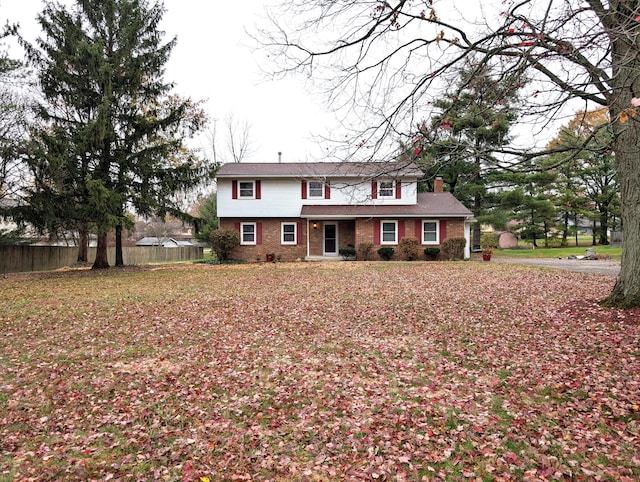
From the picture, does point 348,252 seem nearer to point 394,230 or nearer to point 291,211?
point 394,230

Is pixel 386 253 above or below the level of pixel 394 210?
below

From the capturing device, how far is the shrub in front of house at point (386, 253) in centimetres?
2130

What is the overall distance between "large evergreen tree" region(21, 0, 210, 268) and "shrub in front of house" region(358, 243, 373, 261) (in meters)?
9.04

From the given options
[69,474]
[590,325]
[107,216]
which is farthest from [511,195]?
[69,474]

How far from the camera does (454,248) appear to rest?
2142 centimetres

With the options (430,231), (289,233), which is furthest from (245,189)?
(430,231)

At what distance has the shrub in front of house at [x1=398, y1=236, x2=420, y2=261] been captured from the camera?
840 inches

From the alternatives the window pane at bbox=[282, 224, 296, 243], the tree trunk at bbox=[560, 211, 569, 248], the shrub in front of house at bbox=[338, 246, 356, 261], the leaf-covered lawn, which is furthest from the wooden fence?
the tree trunk at bbox=[560, 211, 569, 248]

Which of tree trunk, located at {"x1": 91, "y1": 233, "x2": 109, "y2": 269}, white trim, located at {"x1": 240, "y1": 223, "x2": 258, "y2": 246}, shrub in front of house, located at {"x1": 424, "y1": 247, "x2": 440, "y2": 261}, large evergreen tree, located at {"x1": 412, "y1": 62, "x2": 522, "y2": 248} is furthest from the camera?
white trim, located at {"x1": 240, "y1": 223, "x2": 258, "y2": 246}

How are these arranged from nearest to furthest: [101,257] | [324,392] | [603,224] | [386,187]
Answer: [324,392], [386,187], [101,257], [603,224]

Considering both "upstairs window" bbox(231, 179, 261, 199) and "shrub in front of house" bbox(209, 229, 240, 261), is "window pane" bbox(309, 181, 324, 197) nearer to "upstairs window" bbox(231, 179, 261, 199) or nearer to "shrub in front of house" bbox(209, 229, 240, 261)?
Result: "upstairs window" bbox(231, 179, 261, 199)

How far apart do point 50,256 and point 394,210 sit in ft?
68.0

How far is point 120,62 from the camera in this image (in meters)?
16.9

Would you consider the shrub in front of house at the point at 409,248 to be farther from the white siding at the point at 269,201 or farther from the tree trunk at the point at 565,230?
the tree trunk at the point at 565,230
